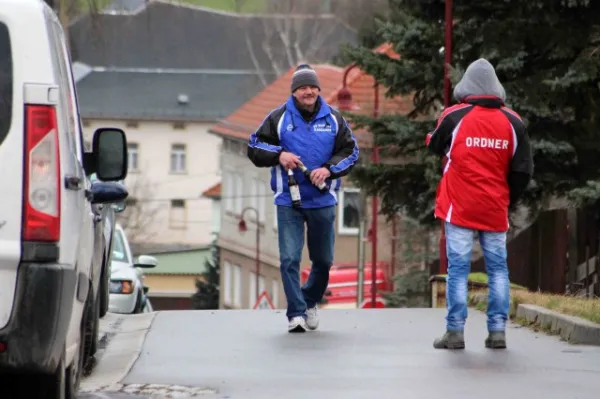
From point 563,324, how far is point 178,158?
8855cm

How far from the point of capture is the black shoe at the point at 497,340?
10203 mm

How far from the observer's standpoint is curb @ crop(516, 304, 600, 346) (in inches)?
412

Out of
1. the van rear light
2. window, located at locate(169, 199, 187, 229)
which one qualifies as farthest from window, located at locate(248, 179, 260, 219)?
the van rear light

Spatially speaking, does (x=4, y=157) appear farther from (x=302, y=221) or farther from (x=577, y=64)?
(x=577, y=64)

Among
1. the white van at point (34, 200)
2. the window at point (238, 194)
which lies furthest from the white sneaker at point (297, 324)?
the window at point (238, 194)

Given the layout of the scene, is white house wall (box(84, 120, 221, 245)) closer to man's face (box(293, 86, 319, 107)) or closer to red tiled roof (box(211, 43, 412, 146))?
red tiled roof (box(211, 43, 412, 146))

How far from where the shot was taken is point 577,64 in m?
19.0

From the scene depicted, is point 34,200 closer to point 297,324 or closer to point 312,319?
point 297,324

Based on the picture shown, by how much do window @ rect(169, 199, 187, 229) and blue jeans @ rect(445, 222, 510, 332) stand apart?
88.4 m

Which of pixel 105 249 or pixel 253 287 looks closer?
pixel 105 249

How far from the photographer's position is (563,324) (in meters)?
11.0

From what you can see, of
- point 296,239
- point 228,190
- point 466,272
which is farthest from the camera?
point 228,190

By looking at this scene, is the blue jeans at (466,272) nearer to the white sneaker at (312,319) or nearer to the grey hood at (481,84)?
the grey hood at (481,84)

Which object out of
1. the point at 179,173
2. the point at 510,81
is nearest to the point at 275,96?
the point at 179,173
